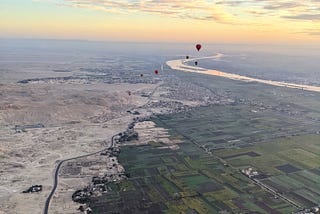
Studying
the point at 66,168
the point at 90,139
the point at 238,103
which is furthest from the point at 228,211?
the point at 238,103

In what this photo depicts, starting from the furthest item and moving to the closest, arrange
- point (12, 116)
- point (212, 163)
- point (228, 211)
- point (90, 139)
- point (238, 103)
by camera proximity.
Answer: point (238, 103), point (12, 116), point (90, 139), point (212, 163), point (228, 211)

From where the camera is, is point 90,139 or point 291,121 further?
point 291,121

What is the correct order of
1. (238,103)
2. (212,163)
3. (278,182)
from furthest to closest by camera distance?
1. (238,103)
2. (212,163)
3. (278,182)

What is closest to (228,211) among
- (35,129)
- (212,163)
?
(212,163)

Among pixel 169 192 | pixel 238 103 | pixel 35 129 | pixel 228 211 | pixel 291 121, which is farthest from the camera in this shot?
pixel 238 103

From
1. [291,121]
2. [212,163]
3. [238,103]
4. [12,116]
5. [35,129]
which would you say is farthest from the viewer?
[238,103]

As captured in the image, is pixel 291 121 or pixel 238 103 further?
pixel 238 103

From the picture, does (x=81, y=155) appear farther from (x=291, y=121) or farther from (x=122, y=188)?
(x=291, y=121)

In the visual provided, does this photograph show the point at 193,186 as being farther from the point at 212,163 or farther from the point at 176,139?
the point at 176,139
